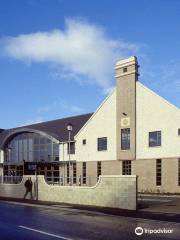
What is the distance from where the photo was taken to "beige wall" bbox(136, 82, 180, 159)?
39.1 m

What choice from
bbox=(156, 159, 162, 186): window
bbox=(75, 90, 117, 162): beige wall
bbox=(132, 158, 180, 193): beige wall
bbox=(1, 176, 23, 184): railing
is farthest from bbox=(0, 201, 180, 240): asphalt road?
bbox=(75, 90, 117, 162): beige wall

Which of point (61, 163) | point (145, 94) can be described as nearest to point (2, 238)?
point (145, 94)

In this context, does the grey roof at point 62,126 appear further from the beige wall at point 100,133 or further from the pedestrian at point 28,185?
the pedestrian at point 28,185

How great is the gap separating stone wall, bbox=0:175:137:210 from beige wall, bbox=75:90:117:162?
15147mm

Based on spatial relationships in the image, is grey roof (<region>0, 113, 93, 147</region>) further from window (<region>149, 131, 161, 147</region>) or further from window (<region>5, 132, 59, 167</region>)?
window (<region>149, 131, 161, 147</region>)

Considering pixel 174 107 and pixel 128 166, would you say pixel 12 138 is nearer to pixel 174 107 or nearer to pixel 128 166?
pixel 128 166

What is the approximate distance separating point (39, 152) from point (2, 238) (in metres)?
43.2

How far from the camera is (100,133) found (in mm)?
46281

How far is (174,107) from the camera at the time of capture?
3950 cm

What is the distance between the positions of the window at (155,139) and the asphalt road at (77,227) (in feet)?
69.1

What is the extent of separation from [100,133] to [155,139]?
7.55 m

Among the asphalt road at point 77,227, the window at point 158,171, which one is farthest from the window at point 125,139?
the asphalt road at point 77,227

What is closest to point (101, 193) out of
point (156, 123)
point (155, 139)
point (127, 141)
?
point (155, 139)

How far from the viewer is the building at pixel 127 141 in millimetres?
39562
